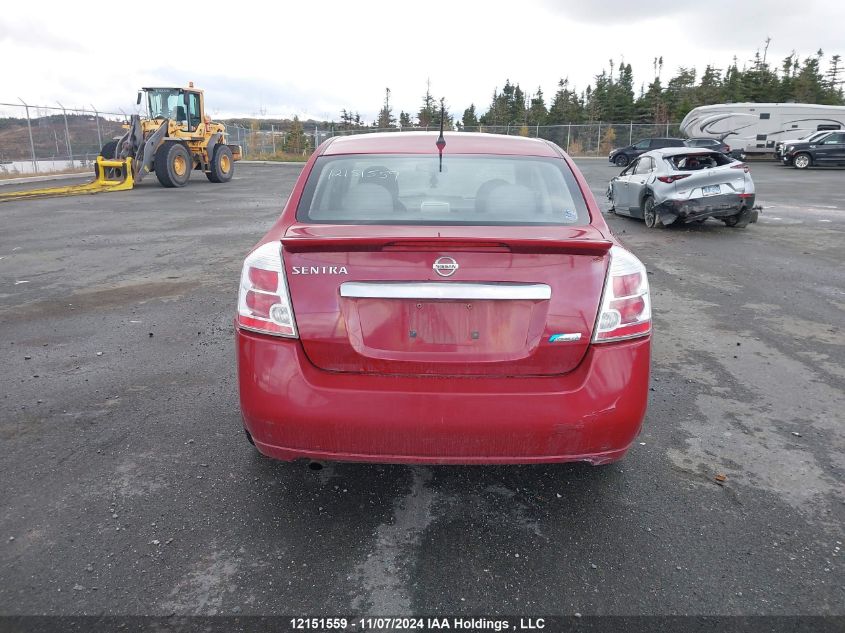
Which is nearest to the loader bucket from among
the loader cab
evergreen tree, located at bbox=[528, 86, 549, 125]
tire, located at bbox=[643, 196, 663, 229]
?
the loader cab

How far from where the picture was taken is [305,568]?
96.2 inches

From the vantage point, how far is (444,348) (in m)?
2.48

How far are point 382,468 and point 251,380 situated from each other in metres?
1.00

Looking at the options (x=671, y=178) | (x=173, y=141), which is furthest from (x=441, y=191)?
(x=173, y=141)

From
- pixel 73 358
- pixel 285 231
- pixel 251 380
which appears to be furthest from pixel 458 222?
pixel 73 358

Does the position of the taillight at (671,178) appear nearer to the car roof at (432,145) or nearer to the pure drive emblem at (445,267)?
the car roof at (432,145)

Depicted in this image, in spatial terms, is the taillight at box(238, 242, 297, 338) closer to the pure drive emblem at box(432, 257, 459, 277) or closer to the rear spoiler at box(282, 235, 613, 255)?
the rear spoiler at box(282, 235, 613, 255)

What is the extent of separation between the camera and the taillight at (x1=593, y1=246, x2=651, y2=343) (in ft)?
8.31

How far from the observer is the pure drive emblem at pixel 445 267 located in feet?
8.06

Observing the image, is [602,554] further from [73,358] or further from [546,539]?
[73,358]

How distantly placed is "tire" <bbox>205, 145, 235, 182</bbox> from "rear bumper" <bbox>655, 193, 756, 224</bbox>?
1719 centimetres

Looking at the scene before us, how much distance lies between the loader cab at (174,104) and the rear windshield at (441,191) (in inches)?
808

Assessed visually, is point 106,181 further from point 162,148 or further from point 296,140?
point 296,140

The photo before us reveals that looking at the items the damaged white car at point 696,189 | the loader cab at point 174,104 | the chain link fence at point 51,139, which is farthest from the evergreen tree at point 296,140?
the damaged white car at point 696,189
